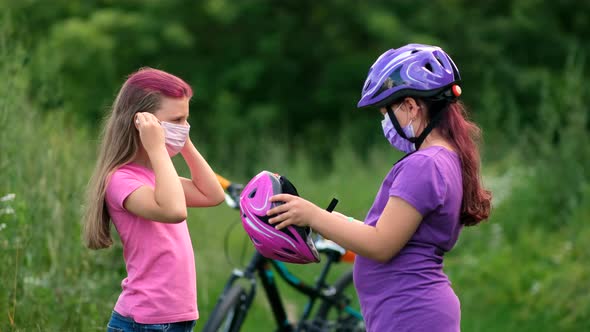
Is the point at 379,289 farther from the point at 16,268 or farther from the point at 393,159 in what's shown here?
the point at 393,159

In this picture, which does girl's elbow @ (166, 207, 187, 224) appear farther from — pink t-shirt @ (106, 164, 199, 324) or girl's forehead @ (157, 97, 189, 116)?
girl's forehead @ (157, 97, 189, 116)

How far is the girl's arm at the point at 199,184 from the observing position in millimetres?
4242

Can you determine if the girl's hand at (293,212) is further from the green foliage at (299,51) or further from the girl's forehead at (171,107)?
the green foliage at (299,51)

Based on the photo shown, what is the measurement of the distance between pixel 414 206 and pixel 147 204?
1045 mm

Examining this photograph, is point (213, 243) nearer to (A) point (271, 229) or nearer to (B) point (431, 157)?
(A) point (271, 229)

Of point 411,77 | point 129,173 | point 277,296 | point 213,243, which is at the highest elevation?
point 411,77

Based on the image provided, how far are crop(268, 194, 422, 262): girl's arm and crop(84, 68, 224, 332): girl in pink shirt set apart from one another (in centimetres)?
47

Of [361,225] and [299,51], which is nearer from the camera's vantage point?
[361,225]

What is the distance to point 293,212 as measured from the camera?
355 cm

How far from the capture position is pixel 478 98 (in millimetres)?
20922

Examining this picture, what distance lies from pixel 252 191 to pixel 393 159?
448 inches

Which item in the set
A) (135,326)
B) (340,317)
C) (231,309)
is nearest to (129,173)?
(135,326)

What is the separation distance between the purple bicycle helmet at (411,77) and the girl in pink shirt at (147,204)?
82 centimetres

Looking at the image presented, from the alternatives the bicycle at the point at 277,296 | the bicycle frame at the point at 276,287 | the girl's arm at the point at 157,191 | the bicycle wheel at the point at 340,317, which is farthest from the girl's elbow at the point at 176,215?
the bicycle wheel at the point at 340,317
